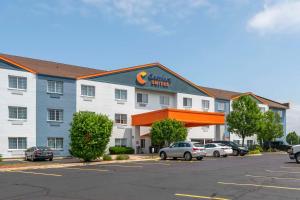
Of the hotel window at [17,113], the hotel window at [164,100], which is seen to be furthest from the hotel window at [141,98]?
the hotel window at [17,113]

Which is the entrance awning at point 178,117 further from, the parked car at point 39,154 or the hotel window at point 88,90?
the parked car at point 39,154

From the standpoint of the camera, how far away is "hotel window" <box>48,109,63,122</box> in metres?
39.8

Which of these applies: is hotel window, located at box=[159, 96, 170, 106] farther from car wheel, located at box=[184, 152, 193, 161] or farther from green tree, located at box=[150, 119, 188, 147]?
car wheel, located at box=[184, 152, 193, 161]

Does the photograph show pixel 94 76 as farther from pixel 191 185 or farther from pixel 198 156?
pixel 191 185

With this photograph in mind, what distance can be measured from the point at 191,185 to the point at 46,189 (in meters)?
4.90

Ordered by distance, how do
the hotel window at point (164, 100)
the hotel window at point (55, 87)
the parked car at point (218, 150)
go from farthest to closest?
the hotel window at point (164, 100) < the hotel window at point (55, 87) < the parked car at point (218, 150)

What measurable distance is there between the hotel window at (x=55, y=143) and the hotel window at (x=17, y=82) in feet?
19.0

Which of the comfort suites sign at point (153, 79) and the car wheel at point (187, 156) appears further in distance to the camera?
the comfort suites sign at point (153, 79)

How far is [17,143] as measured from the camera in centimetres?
3731

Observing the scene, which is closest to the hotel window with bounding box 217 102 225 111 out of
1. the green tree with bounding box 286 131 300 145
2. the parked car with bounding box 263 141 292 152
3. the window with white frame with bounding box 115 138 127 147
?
the parked car with bounding box 263 141 292 152

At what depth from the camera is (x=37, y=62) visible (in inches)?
1703

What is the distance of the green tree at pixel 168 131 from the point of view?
39.3 meters

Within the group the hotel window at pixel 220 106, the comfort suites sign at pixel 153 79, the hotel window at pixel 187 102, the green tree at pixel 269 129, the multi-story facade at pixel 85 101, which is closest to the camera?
the multi-story facade at pixel 85 101

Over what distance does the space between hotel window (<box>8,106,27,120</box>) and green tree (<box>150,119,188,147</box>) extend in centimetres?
1223
